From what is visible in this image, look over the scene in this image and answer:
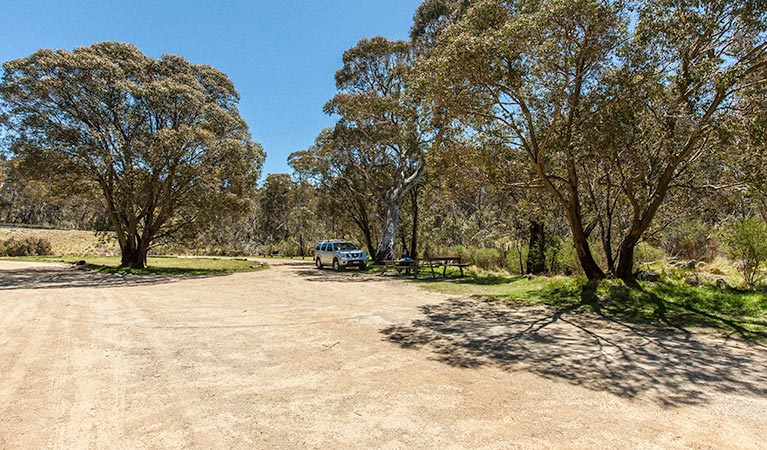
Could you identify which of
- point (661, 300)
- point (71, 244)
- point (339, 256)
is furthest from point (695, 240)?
point (71, 244)

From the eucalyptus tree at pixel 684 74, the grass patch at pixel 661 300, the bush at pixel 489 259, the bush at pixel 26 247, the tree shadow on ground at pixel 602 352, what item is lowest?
the tree shadow on ground at pixel 602 352

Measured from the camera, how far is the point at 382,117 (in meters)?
21.4

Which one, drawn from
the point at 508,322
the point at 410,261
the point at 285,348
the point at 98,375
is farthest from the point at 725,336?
the point at 410,261

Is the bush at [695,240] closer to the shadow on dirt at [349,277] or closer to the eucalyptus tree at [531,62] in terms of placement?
the eucalyptus tree at [531,62]

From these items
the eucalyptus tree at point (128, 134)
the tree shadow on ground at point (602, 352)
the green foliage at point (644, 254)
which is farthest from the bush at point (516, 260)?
the eucalyptus tree at point (128, 134)

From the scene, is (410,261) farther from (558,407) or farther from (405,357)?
(558,407)

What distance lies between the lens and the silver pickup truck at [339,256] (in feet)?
70.2

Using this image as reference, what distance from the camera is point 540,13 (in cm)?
811

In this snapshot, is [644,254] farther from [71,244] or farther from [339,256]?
[71,244]

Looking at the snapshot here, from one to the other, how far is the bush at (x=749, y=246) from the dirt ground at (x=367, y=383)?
5.00 metres

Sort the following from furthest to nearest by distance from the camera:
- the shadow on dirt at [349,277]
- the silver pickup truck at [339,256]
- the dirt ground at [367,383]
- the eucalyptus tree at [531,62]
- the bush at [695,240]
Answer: the silver pickup truck at [339,256], the bush at [695,240], the shadow on dirt at [349,277], the eucalyptus tree at [531,62], the dirt ground at [367,383]

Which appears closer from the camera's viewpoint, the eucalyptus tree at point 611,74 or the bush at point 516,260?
the eucalyptus tree at point 611,74

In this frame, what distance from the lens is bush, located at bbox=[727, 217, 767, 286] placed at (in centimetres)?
926

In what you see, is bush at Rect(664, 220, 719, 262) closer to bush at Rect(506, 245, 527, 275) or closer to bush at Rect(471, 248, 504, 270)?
bush at Rect(506, 245, 527, 275)
